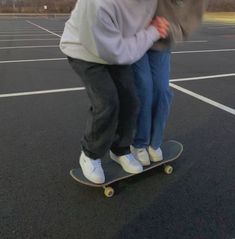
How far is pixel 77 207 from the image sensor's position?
298 cm

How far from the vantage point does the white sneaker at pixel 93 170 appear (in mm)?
3124

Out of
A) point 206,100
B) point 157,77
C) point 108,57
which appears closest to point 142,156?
point 157,77

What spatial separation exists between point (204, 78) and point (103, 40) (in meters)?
5.06

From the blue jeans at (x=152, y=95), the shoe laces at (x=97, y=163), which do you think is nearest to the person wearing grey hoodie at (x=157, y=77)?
the blue jeans at (x=152, y=95)

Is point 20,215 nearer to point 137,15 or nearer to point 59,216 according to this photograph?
point 59,216

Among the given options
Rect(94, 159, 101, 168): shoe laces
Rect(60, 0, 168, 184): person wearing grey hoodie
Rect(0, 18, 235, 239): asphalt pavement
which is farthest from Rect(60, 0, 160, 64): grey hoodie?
Rect(0, 18, 235, 239): asphalt pavement

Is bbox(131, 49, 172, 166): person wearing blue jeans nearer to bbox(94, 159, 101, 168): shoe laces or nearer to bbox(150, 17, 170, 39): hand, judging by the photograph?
bbox(150, 17, 170, 39): hand

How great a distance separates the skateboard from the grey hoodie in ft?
3.09

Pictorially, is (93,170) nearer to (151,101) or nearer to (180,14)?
(151,101)

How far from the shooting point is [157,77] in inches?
125

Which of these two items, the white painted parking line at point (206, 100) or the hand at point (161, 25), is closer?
the hand at point (161, 25)

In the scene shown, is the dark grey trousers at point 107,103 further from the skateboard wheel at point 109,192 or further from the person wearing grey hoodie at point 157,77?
the skateboard wheel at point 109,192

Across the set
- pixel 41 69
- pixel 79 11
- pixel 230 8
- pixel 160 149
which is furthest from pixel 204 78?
pixel 230 8

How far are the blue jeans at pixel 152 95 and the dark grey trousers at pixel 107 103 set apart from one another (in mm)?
121
